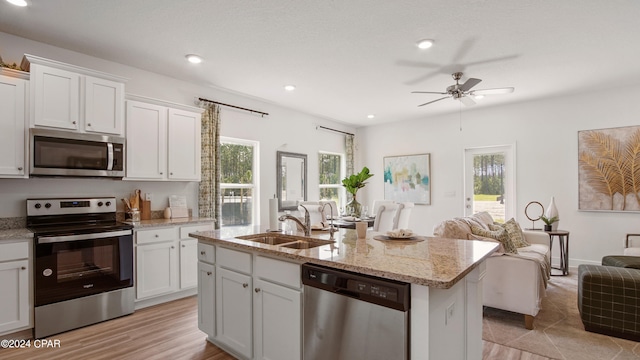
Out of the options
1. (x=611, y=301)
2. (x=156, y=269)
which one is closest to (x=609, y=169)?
(x=611, y=301)

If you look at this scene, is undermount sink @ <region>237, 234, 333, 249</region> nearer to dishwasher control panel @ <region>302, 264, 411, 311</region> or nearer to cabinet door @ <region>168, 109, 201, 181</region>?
dishwasher control panel @ <region>302, 264, 411, 311</region>

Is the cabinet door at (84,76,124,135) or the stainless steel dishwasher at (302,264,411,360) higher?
the cabinet door at (84,76,124,135)

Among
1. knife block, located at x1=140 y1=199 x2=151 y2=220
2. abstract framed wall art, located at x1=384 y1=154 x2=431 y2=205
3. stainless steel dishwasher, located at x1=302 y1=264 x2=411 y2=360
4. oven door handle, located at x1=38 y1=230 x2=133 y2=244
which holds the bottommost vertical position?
stainless steel dishwasher, located at x1=302 y1=264 x2=411 y2=360

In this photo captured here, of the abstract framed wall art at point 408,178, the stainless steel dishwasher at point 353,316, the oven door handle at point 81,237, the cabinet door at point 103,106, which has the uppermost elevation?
the cabinet door at point 103,106

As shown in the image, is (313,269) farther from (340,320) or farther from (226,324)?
(226,324)

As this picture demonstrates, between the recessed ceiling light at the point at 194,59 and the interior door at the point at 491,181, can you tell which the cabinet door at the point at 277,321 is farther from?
the interior door at the point at 491,181

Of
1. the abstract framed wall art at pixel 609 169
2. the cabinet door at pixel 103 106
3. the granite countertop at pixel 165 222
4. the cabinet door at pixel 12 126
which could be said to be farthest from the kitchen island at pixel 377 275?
the abstract framed wall art at pixel 609 169

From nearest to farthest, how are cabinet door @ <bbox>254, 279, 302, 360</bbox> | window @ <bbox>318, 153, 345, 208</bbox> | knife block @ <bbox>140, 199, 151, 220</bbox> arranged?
cabinet door @ <bbox>254, 279, 302, 360</bbox>, knife block @ <bbox>140, 199, 151, 220</bbox>, window @ <bbox>318, 153, 345, 208</bbox>

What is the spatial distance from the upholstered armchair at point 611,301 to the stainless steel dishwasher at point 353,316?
240 cm

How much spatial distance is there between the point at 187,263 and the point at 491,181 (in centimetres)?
512

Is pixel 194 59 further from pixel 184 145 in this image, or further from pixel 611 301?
pixel 611 301

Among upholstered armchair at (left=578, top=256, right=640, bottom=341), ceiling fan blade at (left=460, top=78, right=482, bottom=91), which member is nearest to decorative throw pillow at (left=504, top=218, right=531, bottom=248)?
upholstered armchair at (left=578, top=256, right=640, bottom=341)

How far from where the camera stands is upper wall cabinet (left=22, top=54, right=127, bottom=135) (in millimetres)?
2844

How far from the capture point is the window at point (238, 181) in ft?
15.8
